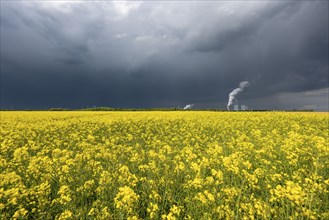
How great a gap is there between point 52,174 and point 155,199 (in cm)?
308

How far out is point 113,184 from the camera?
16.9ft

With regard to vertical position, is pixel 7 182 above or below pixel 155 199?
above

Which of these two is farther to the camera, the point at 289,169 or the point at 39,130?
the point at 39,130

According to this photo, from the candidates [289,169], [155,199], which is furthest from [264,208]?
[289,169]

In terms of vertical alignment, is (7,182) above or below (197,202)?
above

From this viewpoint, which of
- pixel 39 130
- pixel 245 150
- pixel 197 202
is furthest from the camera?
pixel 39 130

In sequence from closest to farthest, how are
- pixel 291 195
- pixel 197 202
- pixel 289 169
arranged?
pixel 291 195 → pixel 197 202 → pixel 289 169

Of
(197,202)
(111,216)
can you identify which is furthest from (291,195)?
(111,216)

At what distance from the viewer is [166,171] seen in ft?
20.1

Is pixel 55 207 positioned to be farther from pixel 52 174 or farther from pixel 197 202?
pixel 197 202

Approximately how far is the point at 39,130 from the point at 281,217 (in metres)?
14.9

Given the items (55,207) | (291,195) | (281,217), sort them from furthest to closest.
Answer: (55,207)
(281,217)
(291,195)

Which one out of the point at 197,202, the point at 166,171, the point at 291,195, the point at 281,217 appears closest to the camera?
the point at 291,195

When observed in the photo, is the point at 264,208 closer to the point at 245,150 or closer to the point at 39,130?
the point at 245,150
